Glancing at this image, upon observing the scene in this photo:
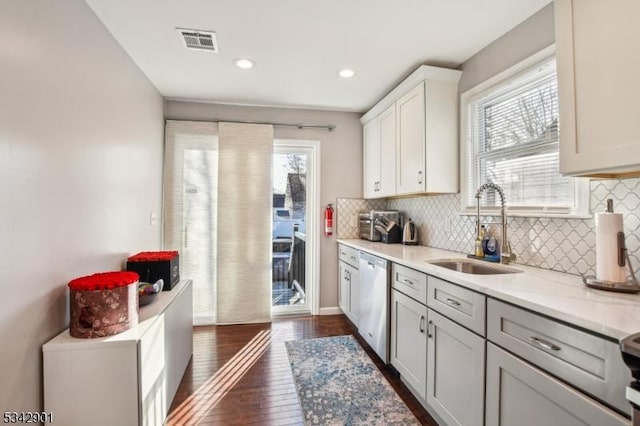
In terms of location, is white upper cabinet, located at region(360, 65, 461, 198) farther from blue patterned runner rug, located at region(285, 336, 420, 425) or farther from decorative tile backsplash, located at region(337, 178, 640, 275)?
blue patterned runner rug, located at region(285, 336, 420, 425)

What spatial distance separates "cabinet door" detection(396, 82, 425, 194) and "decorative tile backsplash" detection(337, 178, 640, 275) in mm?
376

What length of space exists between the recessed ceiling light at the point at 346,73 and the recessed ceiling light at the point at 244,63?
2.59ft

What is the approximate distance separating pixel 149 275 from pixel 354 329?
2144mm

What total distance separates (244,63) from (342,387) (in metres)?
2.73

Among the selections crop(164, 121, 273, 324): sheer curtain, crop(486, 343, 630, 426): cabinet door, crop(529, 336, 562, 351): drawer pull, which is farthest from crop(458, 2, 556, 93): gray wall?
crop(164, 121, 273, 324): sheer curtain

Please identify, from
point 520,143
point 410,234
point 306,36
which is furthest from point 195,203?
point 520,143

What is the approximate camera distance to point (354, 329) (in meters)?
3.42

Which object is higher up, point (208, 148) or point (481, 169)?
point (208, 148)

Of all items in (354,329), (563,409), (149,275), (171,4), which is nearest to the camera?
(563,409)

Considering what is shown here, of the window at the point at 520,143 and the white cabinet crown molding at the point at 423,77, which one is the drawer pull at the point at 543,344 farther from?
the white cabinet crown molding at the point at 423,77

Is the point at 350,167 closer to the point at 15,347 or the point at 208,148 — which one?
the point at 208,148

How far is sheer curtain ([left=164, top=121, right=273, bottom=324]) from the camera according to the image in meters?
3.55

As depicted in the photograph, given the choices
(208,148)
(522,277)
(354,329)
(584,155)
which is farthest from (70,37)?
(354,329)

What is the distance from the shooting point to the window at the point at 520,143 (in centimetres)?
185
